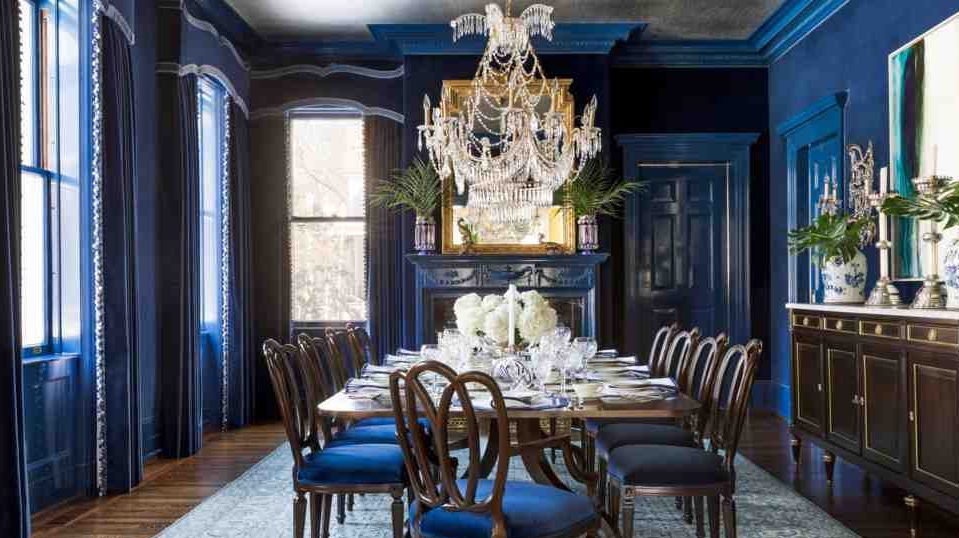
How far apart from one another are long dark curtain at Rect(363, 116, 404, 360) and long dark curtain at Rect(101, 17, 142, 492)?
266 cm

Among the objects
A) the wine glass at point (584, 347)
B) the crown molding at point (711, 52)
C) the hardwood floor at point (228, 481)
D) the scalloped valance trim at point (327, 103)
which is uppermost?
the crown molding at point (711, 52)

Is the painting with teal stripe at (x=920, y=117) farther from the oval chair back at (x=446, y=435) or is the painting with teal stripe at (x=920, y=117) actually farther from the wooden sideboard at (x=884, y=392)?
the oval chair back at (x=446, y=435)

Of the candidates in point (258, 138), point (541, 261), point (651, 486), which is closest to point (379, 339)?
point (541, 261)

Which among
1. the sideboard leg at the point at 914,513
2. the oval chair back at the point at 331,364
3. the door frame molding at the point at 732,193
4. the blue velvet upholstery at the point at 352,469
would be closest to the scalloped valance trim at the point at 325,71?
the door frame molding at the point at 732,193

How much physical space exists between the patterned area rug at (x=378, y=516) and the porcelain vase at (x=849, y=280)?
1.16 metres

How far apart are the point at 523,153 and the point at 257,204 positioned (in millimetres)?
3708

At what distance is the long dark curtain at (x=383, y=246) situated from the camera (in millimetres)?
7223

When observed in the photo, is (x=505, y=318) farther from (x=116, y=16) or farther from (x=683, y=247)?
(x=683, y=247)

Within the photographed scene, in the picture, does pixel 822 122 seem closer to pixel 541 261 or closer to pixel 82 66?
pixel 541 261

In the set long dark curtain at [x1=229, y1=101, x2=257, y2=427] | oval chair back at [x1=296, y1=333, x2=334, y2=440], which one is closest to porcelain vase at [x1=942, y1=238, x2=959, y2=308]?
oval chair back at [x1=296, y1=333, x2=334, y2=440]

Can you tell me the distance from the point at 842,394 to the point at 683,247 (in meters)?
2.98

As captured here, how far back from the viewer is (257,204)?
738cm

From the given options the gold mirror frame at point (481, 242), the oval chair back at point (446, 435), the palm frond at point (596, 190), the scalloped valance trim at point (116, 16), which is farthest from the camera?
the gold mirror frame at point (481, 242)

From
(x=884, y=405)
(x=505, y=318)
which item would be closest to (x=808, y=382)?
(x=884, y=405)
